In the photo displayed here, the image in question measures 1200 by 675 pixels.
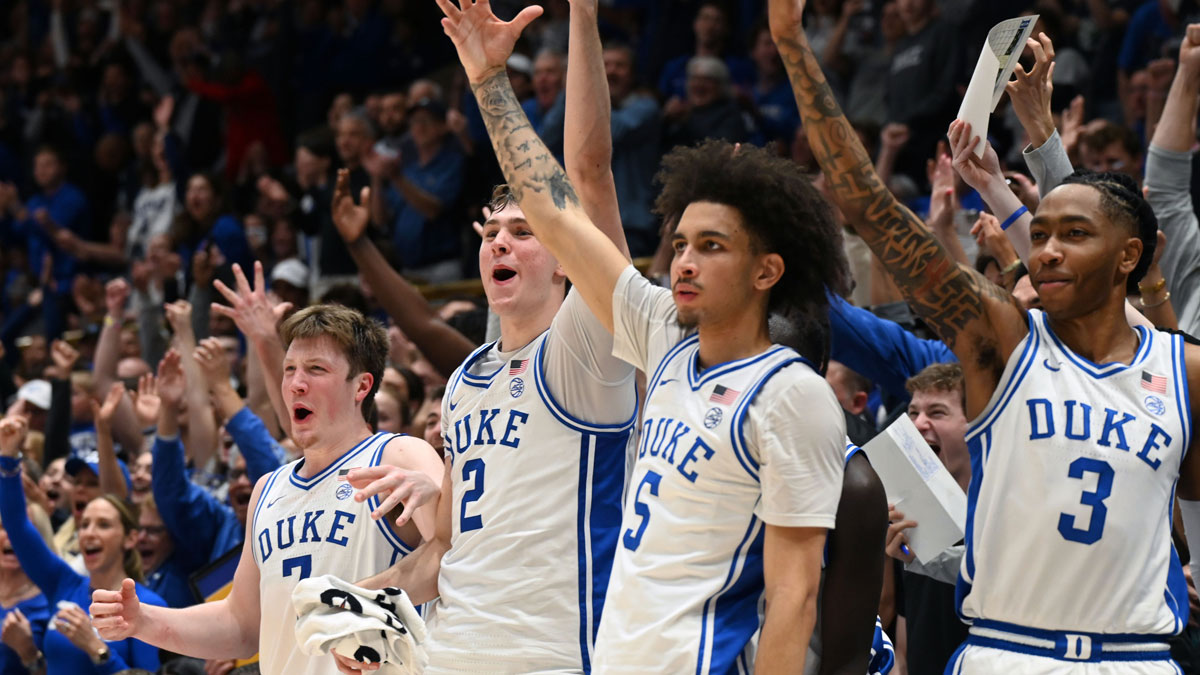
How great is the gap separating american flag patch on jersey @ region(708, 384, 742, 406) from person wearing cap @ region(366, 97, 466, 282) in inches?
301

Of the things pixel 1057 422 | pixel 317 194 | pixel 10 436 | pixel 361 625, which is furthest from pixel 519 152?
pixel 317 194

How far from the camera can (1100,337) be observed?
354 centimetres

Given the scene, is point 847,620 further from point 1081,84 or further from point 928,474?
point 1081,84

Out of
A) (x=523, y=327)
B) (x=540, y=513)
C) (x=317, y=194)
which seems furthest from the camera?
(x=317, y=194)

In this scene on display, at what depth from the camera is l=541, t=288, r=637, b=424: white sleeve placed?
12.3 feet

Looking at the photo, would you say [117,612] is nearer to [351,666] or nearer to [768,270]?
[351,666]

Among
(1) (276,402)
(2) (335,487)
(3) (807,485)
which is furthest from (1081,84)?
(3) (807,485)

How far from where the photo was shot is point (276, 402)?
5941 mm

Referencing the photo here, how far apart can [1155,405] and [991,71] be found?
1.00 meters

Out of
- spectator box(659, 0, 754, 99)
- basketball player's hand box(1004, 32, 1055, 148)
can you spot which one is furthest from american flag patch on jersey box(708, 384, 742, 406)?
spectator box(659, 0, 754, 99)

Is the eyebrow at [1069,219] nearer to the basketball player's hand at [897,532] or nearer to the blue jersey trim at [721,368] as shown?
the blue jersey trim at [721,368]

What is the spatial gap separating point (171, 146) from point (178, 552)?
675 centimetres

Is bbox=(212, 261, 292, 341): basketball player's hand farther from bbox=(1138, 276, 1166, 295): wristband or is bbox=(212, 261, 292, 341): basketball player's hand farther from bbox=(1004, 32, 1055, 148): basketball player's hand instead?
bbox=(1138, 276, 1166, 295): wristband

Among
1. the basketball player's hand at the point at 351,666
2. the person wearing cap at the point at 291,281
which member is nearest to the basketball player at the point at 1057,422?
the basketball player's hand at the point at 351,666
